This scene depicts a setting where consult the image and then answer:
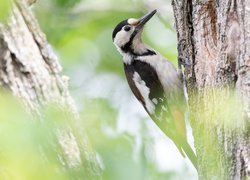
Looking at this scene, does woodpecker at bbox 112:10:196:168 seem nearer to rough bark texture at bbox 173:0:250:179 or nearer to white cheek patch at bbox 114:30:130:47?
white cheek patch at bbox 114:30:130:47

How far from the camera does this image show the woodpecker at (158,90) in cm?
352

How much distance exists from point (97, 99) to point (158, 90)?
3.35 feet

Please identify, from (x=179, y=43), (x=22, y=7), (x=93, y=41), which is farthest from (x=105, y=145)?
(x=93, y=41)

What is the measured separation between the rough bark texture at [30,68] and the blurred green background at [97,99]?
0.12 m

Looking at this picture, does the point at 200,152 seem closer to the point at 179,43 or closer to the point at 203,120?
the point at 203,120

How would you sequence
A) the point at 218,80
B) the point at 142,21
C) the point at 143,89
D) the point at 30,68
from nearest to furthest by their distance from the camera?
the point at 218,80
the point at 30,68
the point at 143,89
the point at 142,21

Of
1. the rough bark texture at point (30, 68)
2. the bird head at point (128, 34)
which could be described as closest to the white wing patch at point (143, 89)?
the bird head at point (128, 34)

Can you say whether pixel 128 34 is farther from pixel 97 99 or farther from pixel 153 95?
pixel 97 99

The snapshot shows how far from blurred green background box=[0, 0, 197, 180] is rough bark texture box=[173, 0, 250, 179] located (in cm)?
18

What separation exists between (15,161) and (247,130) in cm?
72

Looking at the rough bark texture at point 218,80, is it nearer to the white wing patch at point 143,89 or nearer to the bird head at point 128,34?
the white wing patch at point 143,89

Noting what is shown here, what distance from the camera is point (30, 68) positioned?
3.10m

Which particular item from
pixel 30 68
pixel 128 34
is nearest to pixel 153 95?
A: pixel 128 34

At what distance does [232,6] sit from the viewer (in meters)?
2.08
